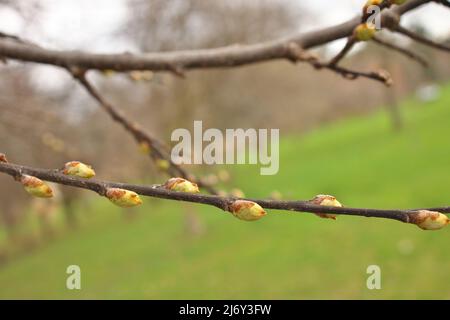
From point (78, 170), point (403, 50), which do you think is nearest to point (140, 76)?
point (403, 50)

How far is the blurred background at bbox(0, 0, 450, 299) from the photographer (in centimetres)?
720

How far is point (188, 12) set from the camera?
462 inches

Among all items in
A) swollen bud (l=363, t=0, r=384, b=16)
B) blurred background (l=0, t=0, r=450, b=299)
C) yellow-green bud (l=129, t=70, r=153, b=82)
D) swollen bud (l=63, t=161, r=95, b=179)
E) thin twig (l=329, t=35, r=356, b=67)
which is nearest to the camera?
swollen bud (l=63, t=161, r=95, b=179)

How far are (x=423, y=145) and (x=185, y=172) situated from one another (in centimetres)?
1770

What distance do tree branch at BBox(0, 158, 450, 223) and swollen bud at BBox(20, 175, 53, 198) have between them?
11 mm

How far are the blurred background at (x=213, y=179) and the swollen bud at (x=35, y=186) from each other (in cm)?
119

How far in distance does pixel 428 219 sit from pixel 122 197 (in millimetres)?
527

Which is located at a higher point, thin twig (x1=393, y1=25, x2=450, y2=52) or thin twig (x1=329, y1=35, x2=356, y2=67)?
thin twig (x1=393, y1=25, x2=450, y2=52)

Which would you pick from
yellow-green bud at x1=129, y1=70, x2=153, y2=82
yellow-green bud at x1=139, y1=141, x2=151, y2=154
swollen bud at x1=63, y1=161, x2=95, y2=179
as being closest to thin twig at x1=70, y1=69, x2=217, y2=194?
yellow-green bud at x1=139, y1=141, x2=151, y2=154

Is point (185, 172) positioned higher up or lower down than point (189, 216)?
lower down

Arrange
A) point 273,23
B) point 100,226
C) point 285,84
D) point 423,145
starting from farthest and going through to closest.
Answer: point 285,84 < point 100,226 < point 423,145 < point 273,23

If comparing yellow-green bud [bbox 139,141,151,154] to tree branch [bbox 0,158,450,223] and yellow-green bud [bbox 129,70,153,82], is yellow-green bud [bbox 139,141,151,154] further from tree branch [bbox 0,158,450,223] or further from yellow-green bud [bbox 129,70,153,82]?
tree branch [bbox 0,158,450,223]
